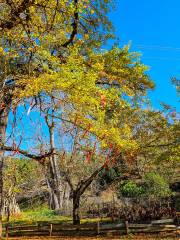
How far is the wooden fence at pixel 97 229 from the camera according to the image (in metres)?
17.4

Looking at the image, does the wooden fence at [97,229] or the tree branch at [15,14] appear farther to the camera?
the wooden fence at [97,229]

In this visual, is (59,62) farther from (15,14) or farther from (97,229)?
(97,229)

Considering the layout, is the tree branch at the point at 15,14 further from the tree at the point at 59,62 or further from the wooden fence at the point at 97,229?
the wooden fence at the point at 97,229

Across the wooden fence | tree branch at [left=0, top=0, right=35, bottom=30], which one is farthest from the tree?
the wooden fence

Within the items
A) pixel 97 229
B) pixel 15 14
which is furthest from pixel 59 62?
pixel 97 229

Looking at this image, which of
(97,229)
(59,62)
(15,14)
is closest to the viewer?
(15,14)

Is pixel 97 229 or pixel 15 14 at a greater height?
pixel 15 14

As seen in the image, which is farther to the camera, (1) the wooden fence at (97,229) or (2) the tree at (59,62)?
(1) the wooden fence at (97,229)

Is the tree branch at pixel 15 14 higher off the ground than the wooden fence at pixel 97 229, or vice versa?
the tree branch at pixel 15 14

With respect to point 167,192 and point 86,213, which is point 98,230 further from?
point 167,192

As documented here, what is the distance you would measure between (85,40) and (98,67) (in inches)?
43.3

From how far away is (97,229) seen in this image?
58.9ft

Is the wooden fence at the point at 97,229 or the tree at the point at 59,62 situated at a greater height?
the tree at the point at 59,62

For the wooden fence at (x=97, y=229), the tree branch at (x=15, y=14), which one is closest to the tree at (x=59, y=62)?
the tree branch at (x=15, y=14)
